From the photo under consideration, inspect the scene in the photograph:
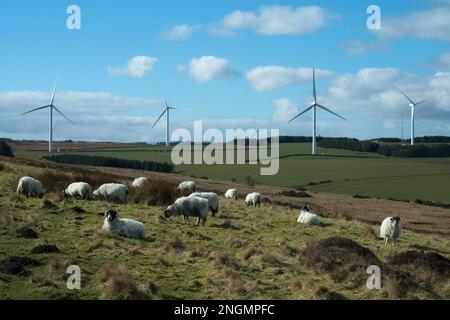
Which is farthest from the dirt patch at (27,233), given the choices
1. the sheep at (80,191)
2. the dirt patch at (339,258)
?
the sheep at (80,191)

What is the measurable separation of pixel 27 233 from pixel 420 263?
1240 centimetres

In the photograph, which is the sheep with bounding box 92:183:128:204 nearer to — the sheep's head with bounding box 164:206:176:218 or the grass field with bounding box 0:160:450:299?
the grass field with bounding box 0:160:450:299

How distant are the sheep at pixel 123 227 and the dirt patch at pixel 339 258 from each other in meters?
5.69

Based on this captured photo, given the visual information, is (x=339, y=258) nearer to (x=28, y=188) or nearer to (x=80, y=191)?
(x=80, y=191)

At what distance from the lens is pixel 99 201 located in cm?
2681

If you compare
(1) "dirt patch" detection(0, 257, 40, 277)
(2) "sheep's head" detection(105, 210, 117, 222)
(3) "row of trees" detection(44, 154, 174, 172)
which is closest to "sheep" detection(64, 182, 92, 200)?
Result: (2) "sheep's head" detection(105, 210, 117, 222)

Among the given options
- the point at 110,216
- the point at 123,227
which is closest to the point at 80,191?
the point at 110,216

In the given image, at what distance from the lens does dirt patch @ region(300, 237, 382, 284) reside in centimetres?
1535

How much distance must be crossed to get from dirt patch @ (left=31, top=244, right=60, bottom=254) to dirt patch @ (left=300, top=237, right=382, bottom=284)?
24.3ft

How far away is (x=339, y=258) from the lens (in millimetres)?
16719

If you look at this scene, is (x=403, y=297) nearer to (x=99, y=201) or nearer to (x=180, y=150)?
(x=99, y=201)

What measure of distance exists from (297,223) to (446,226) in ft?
84.9

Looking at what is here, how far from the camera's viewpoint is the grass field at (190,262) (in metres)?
13.1
